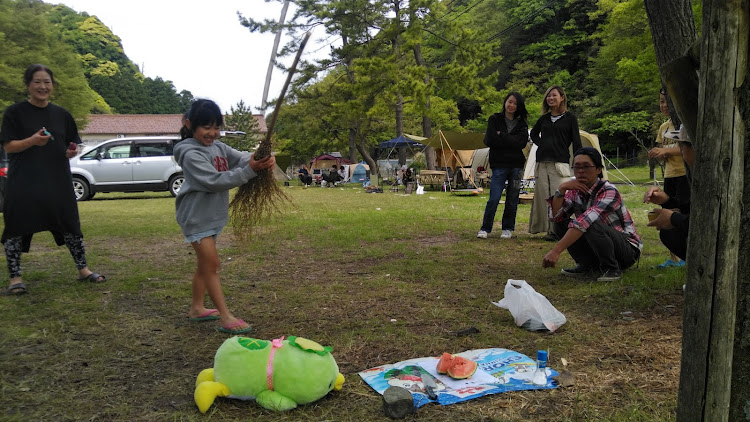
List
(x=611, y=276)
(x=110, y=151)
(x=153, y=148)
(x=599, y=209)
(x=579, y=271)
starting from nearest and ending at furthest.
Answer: (x=599, y=209), (x=611, y=276), (x=579, y=271), (x=110, y=151), (x=153, y=148)

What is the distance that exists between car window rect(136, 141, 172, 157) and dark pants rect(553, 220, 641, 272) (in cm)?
1375

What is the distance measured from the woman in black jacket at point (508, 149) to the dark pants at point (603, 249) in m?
2.22

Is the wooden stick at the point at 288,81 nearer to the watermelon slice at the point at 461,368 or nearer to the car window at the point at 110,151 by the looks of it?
the watermelon slice at the point at 461,368

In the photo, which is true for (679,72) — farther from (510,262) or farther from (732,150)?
(510,262)

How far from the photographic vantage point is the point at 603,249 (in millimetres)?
3924

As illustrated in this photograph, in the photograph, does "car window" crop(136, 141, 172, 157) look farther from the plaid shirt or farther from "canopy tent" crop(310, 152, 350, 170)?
"canopy tent" crop(310, 152, 350, 170)

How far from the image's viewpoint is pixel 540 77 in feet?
116

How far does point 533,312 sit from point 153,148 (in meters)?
14.5

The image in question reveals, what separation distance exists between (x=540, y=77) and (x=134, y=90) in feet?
184

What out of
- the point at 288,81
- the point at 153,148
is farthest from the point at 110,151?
the point at 288,81

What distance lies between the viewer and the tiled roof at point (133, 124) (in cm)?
5297

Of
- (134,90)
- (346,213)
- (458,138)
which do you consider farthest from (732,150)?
(134,90)

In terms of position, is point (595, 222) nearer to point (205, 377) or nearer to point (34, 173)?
point (205, 377)

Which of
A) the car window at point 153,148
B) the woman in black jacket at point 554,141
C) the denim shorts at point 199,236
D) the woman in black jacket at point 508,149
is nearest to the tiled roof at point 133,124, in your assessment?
the car window at point 153,148
